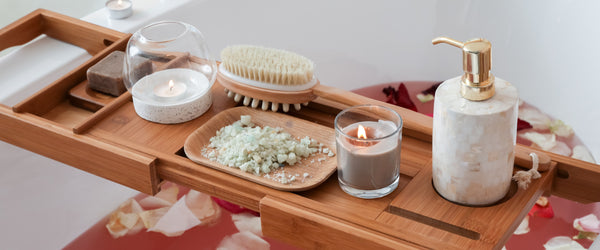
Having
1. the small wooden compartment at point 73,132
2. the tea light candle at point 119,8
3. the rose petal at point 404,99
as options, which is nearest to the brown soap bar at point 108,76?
the small wooden compartment at point 73,132

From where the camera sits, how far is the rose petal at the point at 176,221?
1326 mm

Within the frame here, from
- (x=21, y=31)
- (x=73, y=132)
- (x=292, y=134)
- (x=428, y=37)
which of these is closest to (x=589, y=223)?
(x=428, y=37)

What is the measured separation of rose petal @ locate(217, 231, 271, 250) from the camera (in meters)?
1.28

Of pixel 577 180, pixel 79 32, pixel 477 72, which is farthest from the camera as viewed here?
pixel 79 32

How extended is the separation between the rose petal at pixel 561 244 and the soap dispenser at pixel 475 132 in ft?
1.87

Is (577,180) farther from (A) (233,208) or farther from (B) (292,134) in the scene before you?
(A) (233,208)

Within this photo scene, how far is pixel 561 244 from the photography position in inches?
50.5

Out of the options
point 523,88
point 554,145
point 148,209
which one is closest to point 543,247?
point 554,145

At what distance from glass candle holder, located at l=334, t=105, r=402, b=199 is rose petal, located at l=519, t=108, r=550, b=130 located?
2.81ft

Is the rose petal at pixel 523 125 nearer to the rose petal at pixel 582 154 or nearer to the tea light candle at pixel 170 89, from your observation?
the rose petal at pixel 582 154

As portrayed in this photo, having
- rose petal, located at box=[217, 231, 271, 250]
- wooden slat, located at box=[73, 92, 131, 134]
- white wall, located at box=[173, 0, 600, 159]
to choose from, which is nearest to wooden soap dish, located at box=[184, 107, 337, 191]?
wooden slat, located at box=[73, 92, 131, 134]

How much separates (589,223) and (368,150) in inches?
29.7

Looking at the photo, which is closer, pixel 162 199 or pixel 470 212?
pixel 470 212

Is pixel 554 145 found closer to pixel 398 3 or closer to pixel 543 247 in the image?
pixel 543 247
